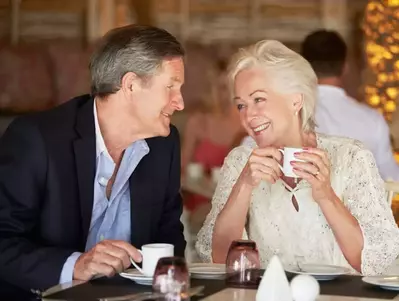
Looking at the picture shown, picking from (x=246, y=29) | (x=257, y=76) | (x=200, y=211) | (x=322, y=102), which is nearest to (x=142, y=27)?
(x=257, y=76)

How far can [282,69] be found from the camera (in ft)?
9.25

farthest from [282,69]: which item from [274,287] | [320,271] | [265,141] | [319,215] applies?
[274,287]

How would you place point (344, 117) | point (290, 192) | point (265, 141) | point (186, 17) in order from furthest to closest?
point (186, 17) < point (344, 117) < point (290, 192) < point (265, 141)

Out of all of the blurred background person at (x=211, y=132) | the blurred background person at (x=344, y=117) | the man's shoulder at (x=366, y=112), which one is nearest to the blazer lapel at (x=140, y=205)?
the blurred background person at (x=344, y=117)

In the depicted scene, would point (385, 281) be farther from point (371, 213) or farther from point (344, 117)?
point (344, 117)

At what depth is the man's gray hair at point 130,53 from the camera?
2586 mm

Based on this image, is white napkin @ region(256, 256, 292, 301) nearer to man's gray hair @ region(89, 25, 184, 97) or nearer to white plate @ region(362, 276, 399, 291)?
white plate @ region(362, 276, 399, 291)

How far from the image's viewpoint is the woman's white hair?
282 centimetres

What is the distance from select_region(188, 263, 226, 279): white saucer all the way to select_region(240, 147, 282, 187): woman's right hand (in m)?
0.34

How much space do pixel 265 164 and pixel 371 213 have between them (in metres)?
0.34

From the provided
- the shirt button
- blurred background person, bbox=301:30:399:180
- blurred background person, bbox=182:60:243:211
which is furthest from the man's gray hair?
blurred background person, bbox=182:60:243:211

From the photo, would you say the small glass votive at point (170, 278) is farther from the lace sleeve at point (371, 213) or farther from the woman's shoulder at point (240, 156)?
the woman's shoulder at point (240, 156)

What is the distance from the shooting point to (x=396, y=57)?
18.3 feet

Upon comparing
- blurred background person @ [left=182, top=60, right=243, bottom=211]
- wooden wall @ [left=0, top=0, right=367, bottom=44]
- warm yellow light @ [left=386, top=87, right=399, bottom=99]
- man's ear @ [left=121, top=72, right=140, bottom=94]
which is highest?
wooden wall @ [left=0, top=0, right=367, bottom=44]
